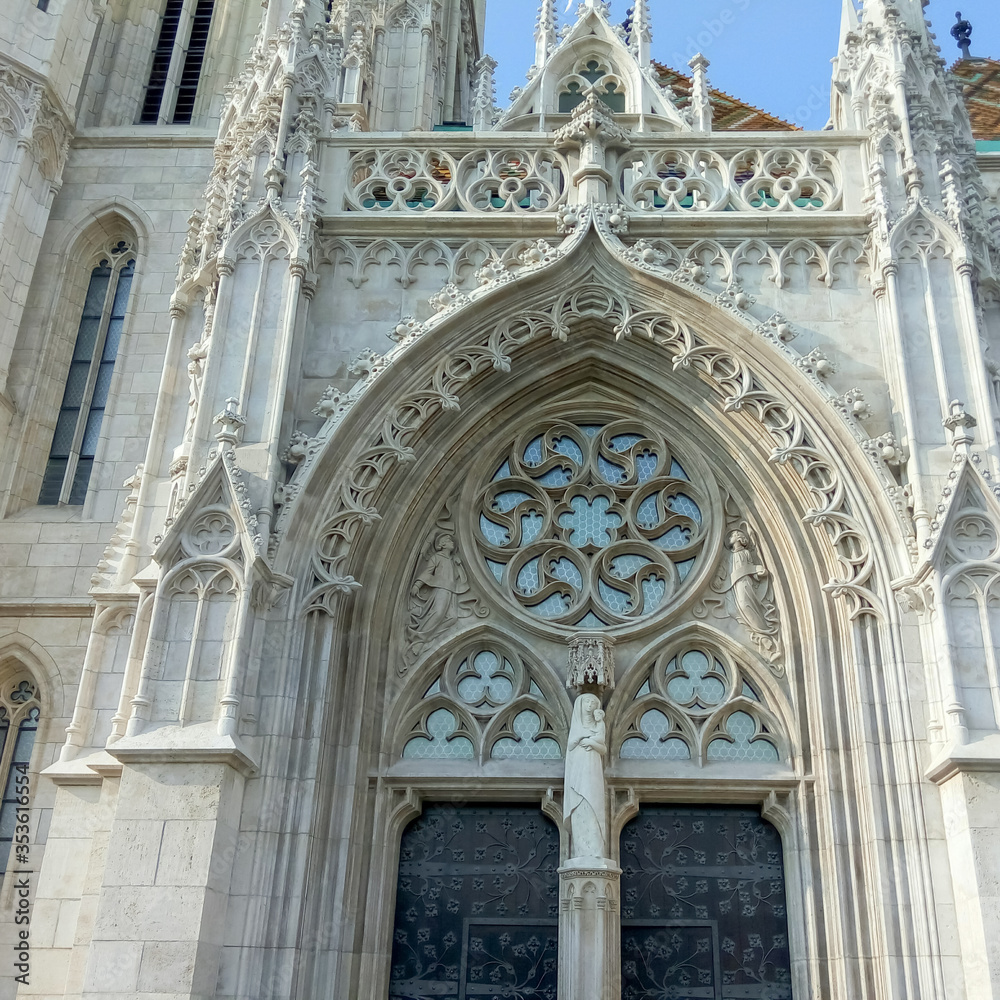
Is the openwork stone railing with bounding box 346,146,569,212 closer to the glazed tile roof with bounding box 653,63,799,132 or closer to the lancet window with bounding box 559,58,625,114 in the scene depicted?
the lancet window with bounding box 559,58,625,114

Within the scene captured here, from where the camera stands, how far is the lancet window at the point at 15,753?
Result: 38.3ft

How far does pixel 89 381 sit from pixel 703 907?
946cm

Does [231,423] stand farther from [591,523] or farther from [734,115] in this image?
[734,115]

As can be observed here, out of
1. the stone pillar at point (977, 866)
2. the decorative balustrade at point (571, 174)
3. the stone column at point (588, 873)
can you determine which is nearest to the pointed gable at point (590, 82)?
the decorative balustrade at point (571, 174)

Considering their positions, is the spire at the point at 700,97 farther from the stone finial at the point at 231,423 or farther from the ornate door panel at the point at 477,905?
the ornate door panel at the point at 477,905

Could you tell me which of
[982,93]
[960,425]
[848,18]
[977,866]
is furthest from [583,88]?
[977,866]

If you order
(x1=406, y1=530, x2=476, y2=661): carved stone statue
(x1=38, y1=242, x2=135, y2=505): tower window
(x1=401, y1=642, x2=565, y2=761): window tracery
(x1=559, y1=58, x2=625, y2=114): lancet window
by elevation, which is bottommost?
(x1=401, y1=642, x2=565, y2=761): window tracery

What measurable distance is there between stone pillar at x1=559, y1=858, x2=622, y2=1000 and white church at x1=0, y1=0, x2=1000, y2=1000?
0.04 meters

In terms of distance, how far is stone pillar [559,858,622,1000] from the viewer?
9391 mm

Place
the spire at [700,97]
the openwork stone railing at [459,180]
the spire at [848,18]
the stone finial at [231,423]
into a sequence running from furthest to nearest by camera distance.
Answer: the spire at [700,97] < the spire at [848,18] < the openwork stone railing at [459,180] < the stone finial at [231,423]

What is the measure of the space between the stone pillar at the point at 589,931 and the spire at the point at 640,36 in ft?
40.1

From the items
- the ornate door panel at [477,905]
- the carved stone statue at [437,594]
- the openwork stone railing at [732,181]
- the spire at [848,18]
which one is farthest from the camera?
the spire at [848,18]

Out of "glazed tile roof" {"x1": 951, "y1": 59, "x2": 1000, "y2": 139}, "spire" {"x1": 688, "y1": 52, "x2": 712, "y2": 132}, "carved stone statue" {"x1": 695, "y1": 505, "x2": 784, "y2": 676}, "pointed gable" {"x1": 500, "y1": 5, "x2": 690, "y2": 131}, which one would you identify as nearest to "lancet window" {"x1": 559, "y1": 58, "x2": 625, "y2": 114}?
"pointed gable" {"x1": 500, "y1": 5, "x2": 690, "y2": 131}

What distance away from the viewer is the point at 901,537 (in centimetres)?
995
